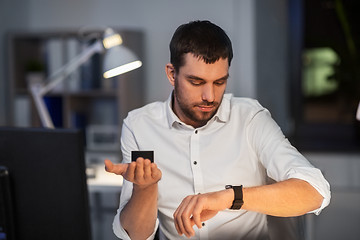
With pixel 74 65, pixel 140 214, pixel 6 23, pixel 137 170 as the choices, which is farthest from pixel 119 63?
pixel 6 23

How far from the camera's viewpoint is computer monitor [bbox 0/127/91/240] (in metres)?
1.36

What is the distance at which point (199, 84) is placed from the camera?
143 cm

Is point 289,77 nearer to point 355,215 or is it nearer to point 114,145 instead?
point 355,215

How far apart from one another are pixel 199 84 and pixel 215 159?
1.08 ft

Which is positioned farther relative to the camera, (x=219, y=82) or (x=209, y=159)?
(x=209, y=159)

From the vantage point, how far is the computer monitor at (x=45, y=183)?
4.45 feet

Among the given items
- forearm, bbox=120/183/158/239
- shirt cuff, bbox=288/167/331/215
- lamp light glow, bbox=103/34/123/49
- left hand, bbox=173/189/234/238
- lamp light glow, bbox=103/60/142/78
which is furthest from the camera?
lamp light glow, bbox=103/34/123/49

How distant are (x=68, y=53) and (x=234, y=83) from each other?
1.16 meters

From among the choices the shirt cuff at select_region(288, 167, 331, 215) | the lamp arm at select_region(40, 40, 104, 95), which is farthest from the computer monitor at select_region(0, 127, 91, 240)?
the lamp arm at select_region(40, 40, 104, 95)

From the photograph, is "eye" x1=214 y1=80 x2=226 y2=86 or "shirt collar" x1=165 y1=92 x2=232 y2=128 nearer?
"eye" x1=214 y1=80 x2=226 y2=86

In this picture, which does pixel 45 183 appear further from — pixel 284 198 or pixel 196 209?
pixel 284 198

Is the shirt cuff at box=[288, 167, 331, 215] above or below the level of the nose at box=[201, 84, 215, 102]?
below

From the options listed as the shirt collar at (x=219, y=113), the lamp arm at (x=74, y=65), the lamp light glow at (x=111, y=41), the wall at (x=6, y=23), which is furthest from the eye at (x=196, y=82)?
the wall at (x=6, y=23)

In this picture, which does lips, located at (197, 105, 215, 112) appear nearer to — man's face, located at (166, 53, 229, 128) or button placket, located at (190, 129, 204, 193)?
man's face, located at (166, 53, 229, 128)
